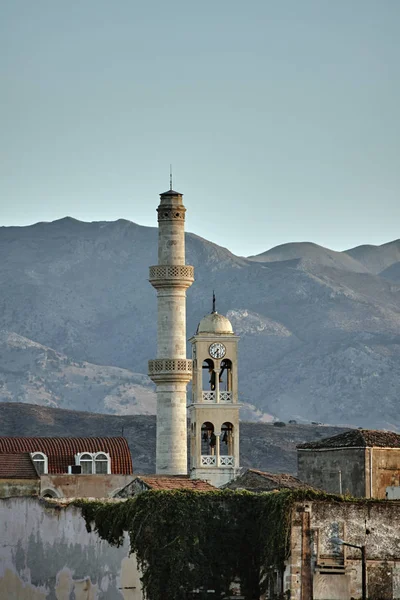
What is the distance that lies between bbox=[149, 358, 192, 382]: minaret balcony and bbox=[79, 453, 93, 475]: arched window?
518 inches

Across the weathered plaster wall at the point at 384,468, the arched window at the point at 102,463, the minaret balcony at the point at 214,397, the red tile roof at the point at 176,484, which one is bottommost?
the red tile roof at the point at 176,484

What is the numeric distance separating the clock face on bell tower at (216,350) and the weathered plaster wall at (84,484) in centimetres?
1439

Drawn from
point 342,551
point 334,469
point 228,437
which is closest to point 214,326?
point 228,437

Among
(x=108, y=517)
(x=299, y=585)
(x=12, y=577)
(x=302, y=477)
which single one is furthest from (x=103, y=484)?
(x=299, y=585)

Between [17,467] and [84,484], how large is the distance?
438cm

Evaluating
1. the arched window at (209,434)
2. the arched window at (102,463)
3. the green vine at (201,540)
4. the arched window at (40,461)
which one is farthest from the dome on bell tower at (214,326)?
the green vine at (201,540)

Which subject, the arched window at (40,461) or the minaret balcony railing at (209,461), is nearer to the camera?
the arched window at (40,461)

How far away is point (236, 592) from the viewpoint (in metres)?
43.5

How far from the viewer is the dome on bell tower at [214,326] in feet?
299

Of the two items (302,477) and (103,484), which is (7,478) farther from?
(302,477)

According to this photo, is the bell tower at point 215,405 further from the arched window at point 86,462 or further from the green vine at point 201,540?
the green vine at point 201,540

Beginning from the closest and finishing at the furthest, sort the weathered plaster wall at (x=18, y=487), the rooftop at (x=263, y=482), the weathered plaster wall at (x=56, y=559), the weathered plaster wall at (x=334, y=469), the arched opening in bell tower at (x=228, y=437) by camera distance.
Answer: the weathered plaster wall at (x=56, y=559) → the weathered plaster wall at (x=334, y=469) → the rooftop at (x=263, y=482) → the weathered plaster wall at (x=18, y=487) → the arched opening in bell tower at (x=228, y=437)

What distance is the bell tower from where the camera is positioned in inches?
3588

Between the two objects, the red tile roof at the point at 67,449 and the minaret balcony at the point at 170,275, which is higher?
the minaret balcony at the point at 170,275
